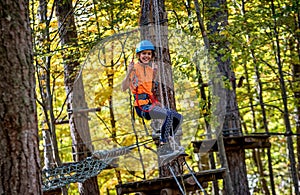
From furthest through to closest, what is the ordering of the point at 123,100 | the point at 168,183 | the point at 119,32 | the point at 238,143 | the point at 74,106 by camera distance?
the point at 123,100, the point at 119,32, the point at 74,106, the point at 238,143, the point at 168,183

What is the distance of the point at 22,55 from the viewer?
2.88 m

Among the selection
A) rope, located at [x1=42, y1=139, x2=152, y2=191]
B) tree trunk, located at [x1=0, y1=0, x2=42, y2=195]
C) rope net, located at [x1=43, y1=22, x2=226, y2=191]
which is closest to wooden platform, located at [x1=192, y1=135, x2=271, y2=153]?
rope net, located at [x1=43, y1=22, x2=226, y2=191]

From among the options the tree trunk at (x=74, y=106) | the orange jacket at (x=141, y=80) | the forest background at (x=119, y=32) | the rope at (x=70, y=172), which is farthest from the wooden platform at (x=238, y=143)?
the orange jacket at (x=141, y=80)

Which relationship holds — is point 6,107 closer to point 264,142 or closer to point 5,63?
point 5,63

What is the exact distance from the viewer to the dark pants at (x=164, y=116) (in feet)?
15.8

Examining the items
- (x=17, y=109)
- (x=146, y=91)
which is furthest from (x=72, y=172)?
(x=17, y=109)

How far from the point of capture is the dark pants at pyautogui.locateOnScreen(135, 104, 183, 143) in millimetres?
4816

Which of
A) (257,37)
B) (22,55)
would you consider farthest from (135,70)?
(257,37)

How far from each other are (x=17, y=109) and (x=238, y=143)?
17.0 ft

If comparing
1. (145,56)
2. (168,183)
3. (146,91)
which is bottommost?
(168,183)

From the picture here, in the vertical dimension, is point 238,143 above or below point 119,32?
below

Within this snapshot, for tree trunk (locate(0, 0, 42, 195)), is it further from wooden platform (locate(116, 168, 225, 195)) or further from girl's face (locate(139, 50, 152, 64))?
wooden platform (locate(116, 168, 225, 195))

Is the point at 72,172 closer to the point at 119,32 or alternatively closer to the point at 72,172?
the point at 72,172

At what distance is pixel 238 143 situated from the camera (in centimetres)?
752
